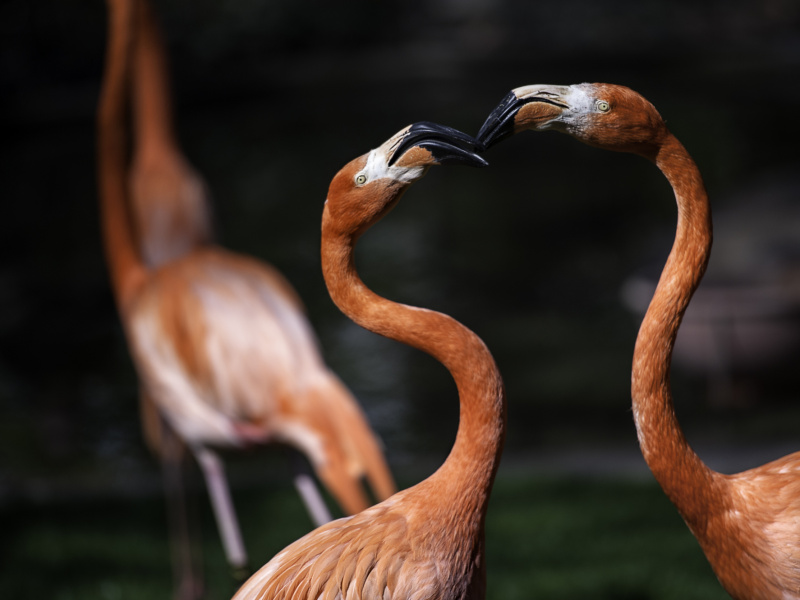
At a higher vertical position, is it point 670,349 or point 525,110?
point 525,110

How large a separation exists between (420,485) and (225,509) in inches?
60.4

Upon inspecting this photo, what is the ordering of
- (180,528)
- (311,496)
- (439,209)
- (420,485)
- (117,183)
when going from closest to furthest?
(420,485) → (311,496) → (117,183) → (180,528) → (439,209)

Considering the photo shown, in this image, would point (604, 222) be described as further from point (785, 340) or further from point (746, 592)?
point (746, 592)

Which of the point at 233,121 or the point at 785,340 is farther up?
the point at 785,340

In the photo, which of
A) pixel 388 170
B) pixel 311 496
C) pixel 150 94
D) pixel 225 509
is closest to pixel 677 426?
pixel 388 170

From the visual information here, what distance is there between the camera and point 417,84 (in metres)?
18.3

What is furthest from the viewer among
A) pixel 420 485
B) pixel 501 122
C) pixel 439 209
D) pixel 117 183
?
pixel 439 209

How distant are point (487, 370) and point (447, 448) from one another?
13.1ft

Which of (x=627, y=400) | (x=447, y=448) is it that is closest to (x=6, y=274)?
(x=447, y=448)

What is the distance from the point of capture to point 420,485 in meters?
2.08

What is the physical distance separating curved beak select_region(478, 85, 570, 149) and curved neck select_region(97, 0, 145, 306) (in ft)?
7.33

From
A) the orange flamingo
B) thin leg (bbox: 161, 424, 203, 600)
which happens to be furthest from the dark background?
the orange flamingo

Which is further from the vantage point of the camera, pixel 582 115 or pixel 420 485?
pixel 420 485

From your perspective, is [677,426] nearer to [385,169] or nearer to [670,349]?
[670,349]
